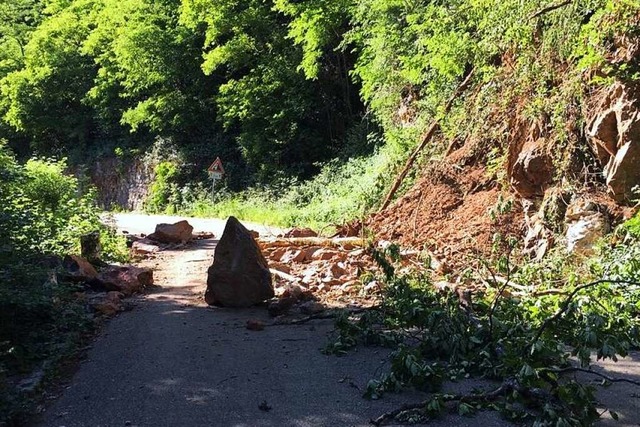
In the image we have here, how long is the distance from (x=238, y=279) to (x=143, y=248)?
6.39 meters

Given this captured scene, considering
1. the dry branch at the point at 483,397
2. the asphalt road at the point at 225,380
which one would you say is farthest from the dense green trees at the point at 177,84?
the dry branch at the point at 483,397

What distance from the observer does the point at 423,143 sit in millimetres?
13742

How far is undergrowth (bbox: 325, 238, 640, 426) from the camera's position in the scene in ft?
15.7

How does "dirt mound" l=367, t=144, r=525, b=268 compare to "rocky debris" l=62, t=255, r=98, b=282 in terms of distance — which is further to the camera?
"dirt mound" l=367, t=144, r=525, b=268

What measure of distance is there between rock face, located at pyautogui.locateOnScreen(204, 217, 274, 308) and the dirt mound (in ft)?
10.7

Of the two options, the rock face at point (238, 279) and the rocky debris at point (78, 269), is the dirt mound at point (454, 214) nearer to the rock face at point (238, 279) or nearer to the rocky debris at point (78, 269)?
the rock face at point (238, 279)

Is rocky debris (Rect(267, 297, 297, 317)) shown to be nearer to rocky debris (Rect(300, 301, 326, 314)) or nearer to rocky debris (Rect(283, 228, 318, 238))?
rocky debris (Rect(300, 301, 326, 314))

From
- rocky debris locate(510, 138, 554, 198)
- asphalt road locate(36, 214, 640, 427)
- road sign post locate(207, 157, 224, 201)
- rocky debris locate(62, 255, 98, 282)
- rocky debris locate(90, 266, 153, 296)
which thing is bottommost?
asphalt road locate(36, 214, 640, 427)

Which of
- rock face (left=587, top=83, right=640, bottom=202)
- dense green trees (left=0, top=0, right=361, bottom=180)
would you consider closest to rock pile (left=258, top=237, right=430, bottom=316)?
rock face (left=587, top=83, right=640, bottom=202)

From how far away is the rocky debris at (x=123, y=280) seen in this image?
9.84 metres

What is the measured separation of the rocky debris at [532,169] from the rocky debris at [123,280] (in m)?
6.73

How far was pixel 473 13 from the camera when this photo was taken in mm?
10953

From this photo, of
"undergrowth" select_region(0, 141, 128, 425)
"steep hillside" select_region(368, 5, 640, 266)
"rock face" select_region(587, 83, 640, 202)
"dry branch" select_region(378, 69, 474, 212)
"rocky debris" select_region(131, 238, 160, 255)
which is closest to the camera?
"undergrowth" select_region(0, 141, 128, 425)

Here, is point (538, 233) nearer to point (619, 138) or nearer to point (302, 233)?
point (619, 138)
